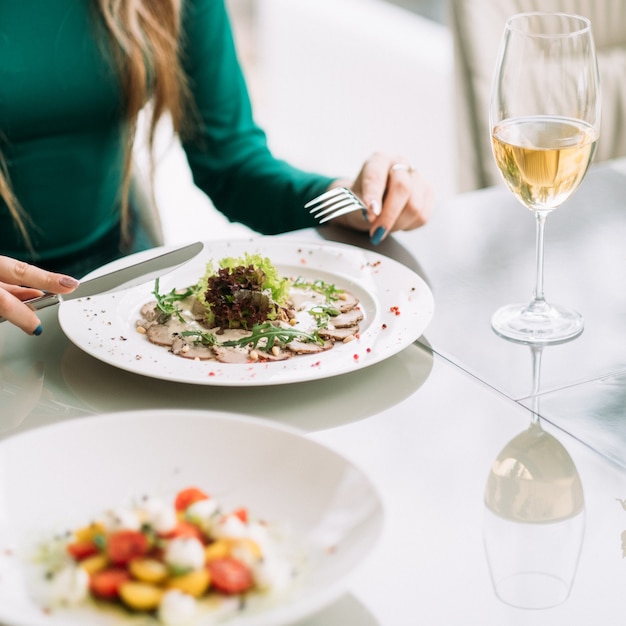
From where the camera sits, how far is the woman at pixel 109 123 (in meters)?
1.58

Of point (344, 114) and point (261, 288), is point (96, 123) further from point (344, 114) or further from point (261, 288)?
point (344, 114)

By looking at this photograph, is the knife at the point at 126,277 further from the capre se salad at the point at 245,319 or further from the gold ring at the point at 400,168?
the gold ring at the point at 400,168

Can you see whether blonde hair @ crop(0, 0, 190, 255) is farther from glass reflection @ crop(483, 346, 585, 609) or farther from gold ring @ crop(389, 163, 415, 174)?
glass reflection @ crop(483, 346, 585, 609)

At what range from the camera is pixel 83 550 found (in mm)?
577

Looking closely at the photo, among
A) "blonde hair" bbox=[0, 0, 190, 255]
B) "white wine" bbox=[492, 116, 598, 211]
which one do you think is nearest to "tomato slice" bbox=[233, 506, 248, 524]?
"white wine" bbox=[492, 116, 598, 211]

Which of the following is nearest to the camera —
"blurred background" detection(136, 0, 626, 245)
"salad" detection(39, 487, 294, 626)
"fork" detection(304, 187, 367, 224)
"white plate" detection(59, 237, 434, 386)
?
"salad" detection(39, 487, 294, 626)

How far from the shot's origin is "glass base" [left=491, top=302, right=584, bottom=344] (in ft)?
3.30

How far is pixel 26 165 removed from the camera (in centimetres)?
163

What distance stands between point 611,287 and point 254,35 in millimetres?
3751

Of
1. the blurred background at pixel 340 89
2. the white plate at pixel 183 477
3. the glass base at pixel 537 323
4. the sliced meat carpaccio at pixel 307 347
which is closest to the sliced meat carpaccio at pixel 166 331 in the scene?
the sliced meat carpaccio at pixel 307 347

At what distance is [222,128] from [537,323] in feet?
3.02

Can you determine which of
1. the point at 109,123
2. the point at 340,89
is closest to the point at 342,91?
the point at 340,89

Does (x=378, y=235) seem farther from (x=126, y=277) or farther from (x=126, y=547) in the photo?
(x=126, y=547)

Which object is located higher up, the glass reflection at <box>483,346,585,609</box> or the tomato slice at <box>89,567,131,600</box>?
the tomato slice at <box>89,567,131,600</box>
